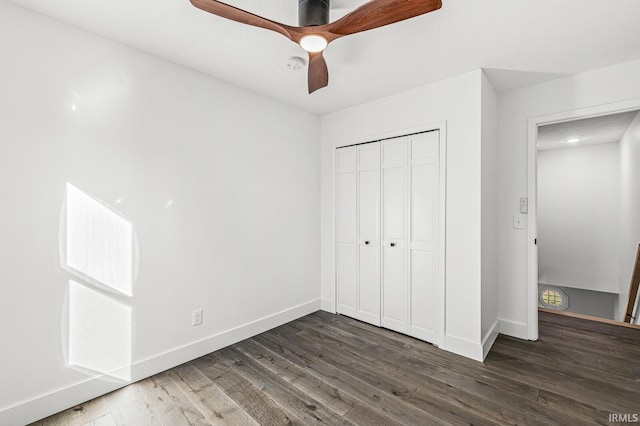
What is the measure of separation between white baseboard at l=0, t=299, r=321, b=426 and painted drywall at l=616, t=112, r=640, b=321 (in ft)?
15.7

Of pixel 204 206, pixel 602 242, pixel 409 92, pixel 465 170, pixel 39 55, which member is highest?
pixel 409 92

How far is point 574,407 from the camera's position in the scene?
185 cm

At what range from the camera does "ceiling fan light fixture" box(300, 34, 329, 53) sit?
5.04 feet

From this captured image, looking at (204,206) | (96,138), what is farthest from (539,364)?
(96,138)

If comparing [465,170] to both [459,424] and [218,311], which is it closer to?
[459,424]

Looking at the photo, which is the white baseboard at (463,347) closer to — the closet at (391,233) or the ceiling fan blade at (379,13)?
the closet at (391,233)

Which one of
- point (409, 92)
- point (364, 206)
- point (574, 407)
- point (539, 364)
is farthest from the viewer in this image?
point (364, 206)

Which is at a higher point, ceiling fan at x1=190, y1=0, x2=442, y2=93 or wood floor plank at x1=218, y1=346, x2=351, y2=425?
ceiling fan at x1=190, y1=0, x2=442, y2=93

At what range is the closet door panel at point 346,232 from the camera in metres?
3.41

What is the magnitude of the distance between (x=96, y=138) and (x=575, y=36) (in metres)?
3.35

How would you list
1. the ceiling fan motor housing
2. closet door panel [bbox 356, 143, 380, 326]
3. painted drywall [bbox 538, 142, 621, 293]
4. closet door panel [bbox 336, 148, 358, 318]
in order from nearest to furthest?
the ceiling fan motor housing → closet door panel [bbox 356, 143, 380, 326] → closet door panel [bbox 336, 148, 358, 318] → painted drywall [bbox 538, 142, 621, 293]

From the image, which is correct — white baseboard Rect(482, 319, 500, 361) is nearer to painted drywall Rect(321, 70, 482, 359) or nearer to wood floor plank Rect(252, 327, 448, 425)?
painted drywall Rect(321, 70, 482, 359)

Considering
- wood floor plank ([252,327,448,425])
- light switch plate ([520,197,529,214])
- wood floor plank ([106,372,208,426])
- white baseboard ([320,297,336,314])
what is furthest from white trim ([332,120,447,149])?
wood floor plank ([106,372,208,426])

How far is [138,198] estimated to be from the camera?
2.20 meters
